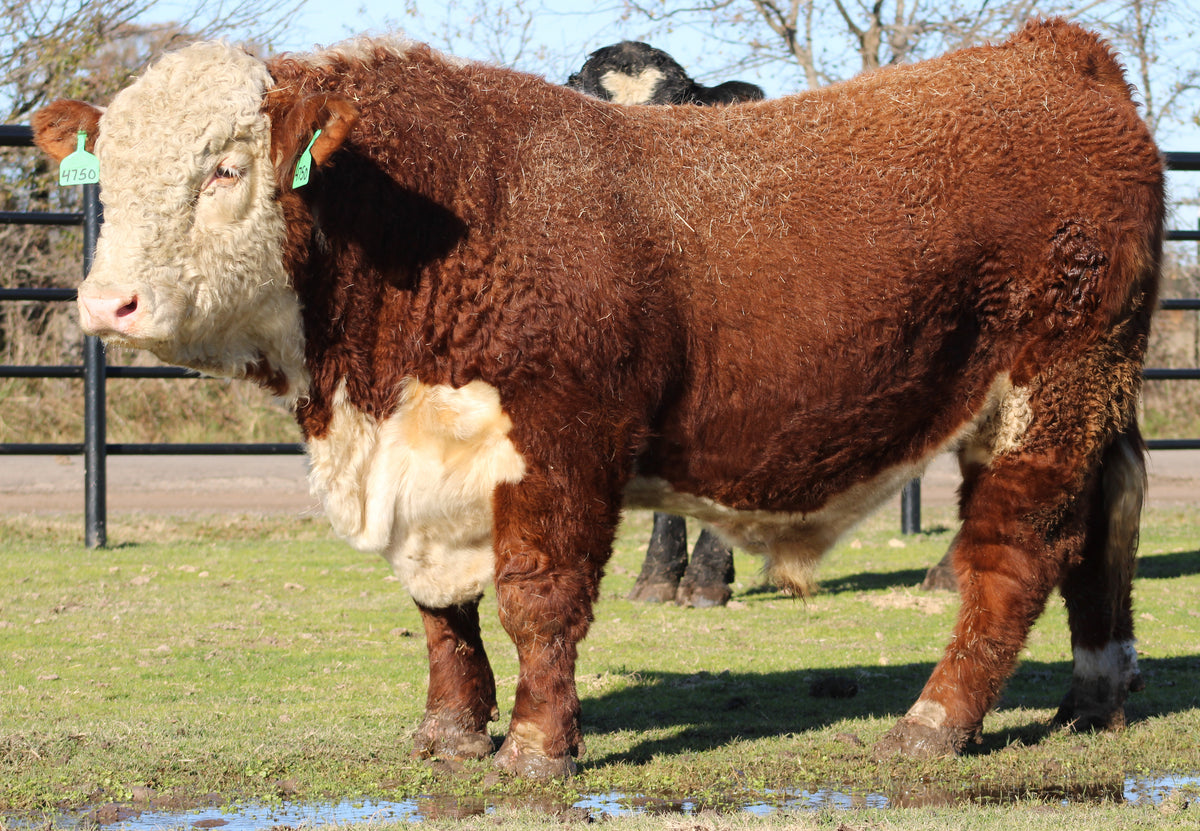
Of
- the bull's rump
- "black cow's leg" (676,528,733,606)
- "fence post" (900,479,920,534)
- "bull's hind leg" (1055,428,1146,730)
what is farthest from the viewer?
"fence post" (900,479,920,534)

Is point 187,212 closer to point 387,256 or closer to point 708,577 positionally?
point 387,256

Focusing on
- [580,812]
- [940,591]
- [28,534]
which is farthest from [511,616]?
[28,534]

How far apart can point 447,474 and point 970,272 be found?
1.90 meters

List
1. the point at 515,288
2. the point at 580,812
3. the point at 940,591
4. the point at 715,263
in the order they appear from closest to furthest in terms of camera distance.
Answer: the point at 580,812 < the point at 515,288 < the point at 715,263 < the point at 940,591

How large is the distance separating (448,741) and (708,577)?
3.30 meters

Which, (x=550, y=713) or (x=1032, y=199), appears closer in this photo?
(x=550, y=713)

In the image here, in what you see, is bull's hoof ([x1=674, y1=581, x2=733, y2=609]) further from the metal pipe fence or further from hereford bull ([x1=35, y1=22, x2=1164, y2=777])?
hereford bull ([x1=35, y1=22, x2=1164, y2=777])

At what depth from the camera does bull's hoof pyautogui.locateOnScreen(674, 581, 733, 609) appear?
745 centimetres

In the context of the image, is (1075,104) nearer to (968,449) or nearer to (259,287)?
(968,449)

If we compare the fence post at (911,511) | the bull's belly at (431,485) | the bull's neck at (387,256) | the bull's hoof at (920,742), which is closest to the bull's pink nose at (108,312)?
the bull's neck at (387,256)

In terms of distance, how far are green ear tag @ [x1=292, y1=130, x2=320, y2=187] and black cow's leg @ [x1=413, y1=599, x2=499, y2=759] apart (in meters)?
1.48

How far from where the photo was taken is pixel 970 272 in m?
4.52

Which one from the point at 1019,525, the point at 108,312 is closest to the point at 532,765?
the point at 108,312

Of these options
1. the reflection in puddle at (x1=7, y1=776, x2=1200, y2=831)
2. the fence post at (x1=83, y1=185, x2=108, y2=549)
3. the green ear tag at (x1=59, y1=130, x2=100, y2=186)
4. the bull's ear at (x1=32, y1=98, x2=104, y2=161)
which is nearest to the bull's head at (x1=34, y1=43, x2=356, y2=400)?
the green ear tag at (x1=59, y1=130, x2=100, y2=186)
